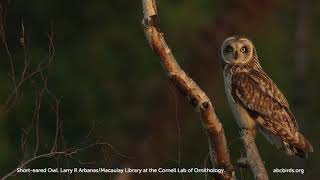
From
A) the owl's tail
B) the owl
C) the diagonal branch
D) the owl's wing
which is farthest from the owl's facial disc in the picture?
the diagonal branch

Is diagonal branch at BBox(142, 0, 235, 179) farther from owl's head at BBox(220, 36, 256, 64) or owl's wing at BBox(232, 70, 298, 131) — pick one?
owl's head at BBox(220, 36, 256, 64)

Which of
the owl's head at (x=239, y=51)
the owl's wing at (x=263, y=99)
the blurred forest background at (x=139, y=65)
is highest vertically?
the blurred forest background at (x=139, y=65)

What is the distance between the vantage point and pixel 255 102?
8.12m

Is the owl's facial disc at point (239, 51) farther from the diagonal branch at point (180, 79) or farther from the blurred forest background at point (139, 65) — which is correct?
the blurred forest background at point (139, 65)

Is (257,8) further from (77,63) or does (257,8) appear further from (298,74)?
(77,63)

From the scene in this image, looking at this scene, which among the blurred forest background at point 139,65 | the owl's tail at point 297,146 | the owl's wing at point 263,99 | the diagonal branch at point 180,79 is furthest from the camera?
the blurred forest background at point 139,65

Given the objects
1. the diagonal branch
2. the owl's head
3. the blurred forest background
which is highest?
the blurred forest background

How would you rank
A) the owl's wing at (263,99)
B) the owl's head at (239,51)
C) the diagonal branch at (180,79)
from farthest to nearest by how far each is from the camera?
A: the owl's head at (239,51) → the owl's wing at (263,99) → the diagonal branch at (180,79)

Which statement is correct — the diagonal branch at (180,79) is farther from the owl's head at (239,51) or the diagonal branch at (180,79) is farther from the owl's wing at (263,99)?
the owl's head at (239,51)

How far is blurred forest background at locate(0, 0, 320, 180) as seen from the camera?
44.7 ft

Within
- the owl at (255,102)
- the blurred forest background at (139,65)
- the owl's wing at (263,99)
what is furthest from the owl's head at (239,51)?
the blurred forest background at (139,65)

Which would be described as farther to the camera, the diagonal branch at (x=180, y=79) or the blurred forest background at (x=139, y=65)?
the blurred forest background at (x=139, y=65)

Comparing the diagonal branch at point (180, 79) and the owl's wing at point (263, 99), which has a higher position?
the owl's wing at point (263, 99)

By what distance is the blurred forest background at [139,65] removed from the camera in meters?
13.6
